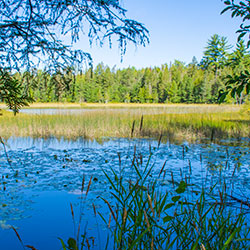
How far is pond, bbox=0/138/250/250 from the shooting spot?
4180 millimetres

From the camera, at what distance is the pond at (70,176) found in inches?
165

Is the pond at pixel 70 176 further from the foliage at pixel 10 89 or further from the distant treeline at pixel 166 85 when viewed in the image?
the distant treeline at pixel 166 85

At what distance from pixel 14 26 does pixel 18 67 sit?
2.09 feet

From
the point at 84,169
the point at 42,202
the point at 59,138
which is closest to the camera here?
the point at 42,202

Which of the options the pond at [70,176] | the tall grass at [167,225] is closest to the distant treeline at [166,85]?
the pond at [70,176]

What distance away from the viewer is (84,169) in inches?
287

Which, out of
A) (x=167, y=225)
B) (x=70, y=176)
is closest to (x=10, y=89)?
(x=70, y=176)

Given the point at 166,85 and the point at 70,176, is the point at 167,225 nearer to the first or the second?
the point at 70,176

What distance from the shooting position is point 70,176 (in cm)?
669

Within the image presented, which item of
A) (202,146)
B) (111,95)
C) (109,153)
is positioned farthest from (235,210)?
(111,95)

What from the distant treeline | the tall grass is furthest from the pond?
the distant treeline

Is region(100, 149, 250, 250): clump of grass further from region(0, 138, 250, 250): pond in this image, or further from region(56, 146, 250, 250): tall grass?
region(0, 138, 250, 250): pond

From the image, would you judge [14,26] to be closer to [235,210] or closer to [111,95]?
[235,210]

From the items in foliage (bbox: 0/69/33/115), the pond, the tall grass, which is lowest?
the pond
